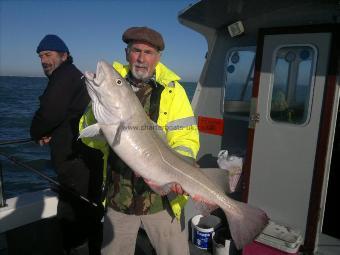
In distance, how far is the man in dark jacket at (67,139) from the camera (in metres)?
3.96

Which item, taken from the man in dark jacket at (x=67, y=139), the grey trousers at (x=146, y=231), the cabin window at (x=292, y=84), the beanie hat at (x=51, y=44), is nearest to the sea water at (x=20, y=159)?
the man in dark jacket at (x=67, y=139)

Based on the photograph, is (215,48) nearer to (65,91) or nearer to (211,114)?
(211,114)

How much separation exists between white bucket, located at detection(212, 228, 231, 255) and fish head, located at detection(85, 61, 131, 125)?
2.73 meters

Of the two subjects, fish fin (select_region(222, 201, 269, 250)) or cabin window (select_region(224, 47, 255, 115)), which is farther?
cabin window (select_region(224, 47, 255, 115))

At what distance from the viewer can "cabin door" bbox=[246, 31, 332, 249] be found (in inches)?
167

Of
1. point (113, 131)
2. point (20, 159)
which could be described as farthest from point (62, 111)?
point (20, 159)

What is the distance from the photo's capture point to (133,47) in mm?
3174

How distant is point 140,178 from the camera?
3225 millimetres

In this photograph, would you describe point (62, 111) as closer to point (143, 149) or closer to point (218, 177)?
point (143, 149)

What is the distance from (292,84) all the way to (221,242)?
254 centimetres

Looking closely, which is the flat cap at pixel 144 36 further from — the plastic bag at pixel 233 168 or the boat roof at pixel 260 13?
the plastic bag at pixel 233 168

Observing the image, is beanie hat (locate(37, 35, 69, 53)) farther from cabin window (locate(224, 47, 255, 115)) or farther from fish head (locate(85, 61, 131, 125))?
cabin window (locate(224, 47, 255, 115))

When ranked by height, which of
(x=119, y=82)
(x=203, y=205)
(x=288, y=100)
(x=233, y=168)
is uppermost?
(x=119, y=82)

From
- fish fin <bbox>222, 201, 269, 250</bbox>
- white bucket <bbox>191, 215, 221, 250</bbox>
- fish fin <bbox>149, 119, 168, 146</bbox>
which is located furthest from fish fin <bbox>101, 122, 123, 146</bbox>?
white bucket <bbox>191, 215, 221, 250</bbox>
